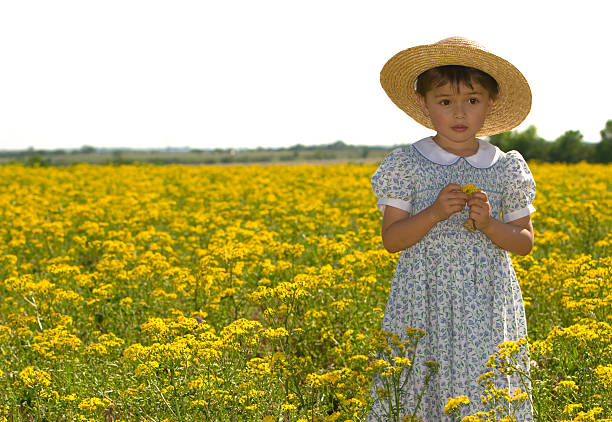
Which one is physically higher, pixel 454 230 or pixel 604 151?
pixel 604 151

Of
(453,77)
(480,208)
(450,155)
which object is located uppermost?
(453,77)

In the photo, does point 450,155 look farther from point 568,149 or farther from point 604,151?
point 604,151

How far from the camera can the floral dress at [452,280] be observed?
9.17ft

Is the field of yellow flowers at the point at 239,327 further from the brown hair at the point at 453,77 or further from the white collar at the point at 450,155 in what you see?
the brown hair at the point at 453,77

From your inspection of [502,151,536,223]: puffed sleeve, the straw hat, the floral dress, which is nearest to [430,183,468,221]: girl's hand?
the floral dress

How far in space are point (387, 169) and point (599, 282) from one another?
2514 mm

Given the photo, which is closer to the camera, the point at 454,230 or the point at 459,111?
the point at 459,111

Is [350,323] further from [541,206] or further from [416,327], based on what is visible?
[541,206]

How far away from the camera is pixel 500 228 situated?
9.03 ft

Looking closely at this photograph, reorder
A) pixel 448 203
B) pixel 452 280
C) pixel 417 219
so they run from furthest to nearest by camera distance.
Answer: pixel 452 280, pixel 417 219, pixel 448 203

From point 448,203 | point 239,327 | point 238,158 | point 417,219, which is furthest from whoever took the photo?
point 238,158

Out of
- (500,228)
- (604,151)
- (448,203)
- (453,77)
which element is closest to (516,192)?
(500,228)

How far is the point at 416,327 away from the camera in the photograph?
2891 mm

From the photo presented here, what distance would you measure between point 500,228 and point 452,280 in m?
0.32
